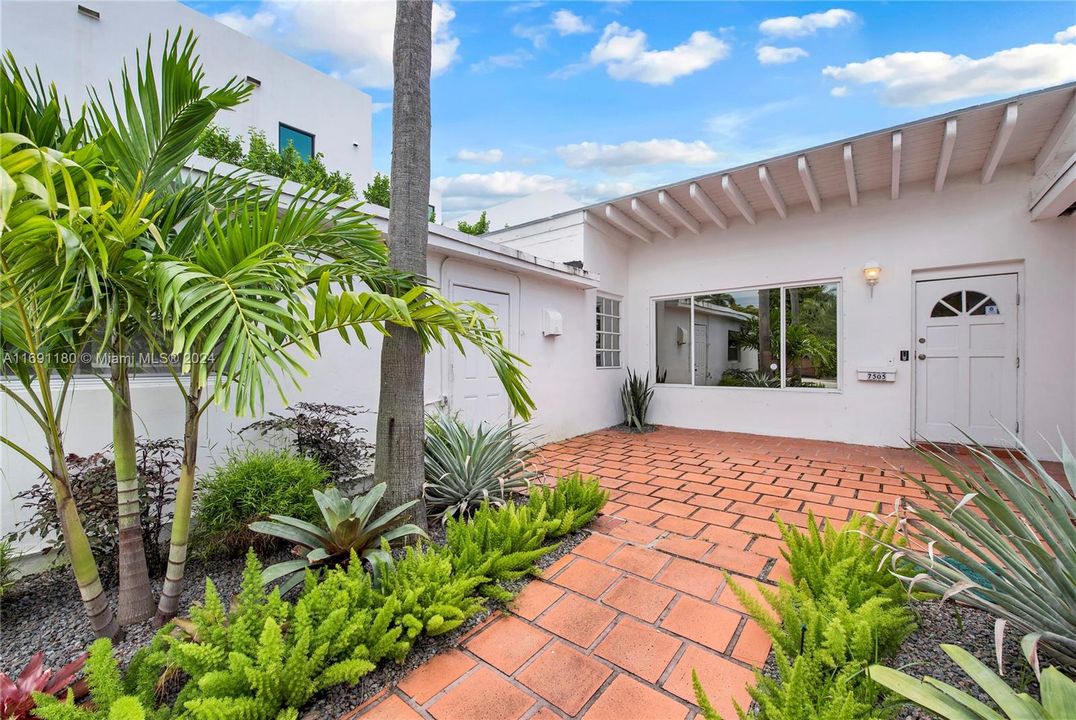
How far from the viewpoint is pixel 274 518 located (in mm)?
2021

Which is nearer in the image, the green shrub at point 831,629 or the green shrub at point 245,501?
the green shrub at point 831,629

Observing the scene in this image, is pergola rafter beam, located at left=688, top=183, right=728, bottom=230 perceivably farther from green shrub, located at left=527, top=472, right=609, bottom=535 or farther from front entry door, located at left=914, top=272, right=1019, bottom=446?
green shrub, located at left=527, top=472, right=609, bottom=535

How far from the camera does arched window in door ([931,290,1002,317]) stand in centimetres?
498

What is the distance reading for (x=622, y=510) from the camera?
3.17m

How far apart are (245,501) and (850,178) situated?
6.52m

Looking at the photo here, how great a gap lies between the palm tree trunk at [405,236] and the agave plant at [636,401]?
4832 millimetres

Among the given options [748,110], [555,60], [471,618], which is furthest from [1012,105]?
[471,618]

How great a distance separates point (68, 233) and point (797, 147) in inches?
234

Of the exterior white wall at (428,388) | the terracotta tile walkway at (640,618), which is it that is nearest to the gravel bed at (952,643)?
Answer: the terracotta tile walkway at (640,618)

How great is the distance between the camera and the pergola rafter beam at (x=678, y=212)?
224 inches

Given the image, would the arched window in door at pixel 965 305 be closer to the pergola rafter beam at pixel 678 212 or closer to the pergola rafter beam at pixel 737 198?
the pergola rafter beam at pixel 737 198

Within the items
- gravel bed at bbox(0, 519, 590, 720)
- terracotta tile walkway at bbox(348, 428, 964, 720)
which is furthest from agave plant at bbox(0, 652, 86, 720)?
terracotta tile walkway at bbox(348, 428, 964, 720)

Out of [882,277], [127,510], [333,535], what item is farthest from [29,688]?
[882,277]

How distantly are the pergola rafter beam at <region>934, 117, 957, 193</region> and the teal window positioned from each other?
12.9 meters
